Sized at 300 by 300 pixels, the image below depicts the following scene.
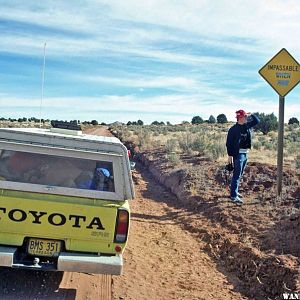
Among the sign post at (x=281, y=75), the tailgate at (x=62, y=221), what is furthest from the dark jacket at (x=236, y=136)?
the tailgate at (x=62, y=221)

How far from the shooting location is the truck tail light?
220 inches

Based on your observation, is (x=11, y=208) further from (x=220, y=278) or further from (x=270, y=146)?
(x=270, y=146)

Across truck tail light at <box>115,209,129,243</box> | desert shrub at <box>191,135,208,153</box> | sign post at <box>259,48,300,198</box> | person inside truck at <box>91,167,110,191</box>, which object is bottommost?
truck tail light at <box>115,209,129,243</box>


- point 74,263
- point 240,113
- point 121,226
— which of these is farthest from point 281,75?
point 74,263

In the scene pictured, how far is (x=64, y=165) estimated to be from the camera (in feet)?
18.9

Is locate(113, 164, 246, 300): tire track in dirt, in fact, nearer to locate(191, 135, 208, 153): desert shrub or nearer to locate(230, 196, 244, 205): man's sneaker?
locate(230, 196, 244, 205): man's sneaker

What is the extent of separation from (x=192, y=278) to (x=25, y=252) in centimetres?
248

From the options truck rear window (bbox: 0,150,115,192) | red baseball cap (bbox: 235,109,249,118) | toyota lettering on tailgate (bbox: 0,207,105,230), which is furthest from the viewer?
red baseball cap (bbox: 235,109,249,118)

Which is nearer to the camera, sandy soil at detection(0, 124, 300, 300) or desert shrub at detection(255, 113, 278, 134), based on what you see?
sandy soil at detection(0, 124, 300, 300)

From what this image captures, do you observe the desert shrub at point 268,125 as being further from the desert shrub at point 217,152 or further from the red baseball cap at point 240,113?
the red baseball cap at point 240,113

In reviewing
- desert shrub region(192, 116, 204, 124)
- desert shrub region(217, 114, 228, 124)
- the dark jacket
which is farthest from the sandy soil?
desert shrub region(192, 116, 204, 124)

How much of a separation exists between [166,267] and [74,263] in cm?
221

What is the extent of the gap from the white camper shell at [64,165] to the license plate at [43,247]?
0.58m

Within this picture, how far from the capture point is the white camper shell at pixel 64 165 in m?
5.60
